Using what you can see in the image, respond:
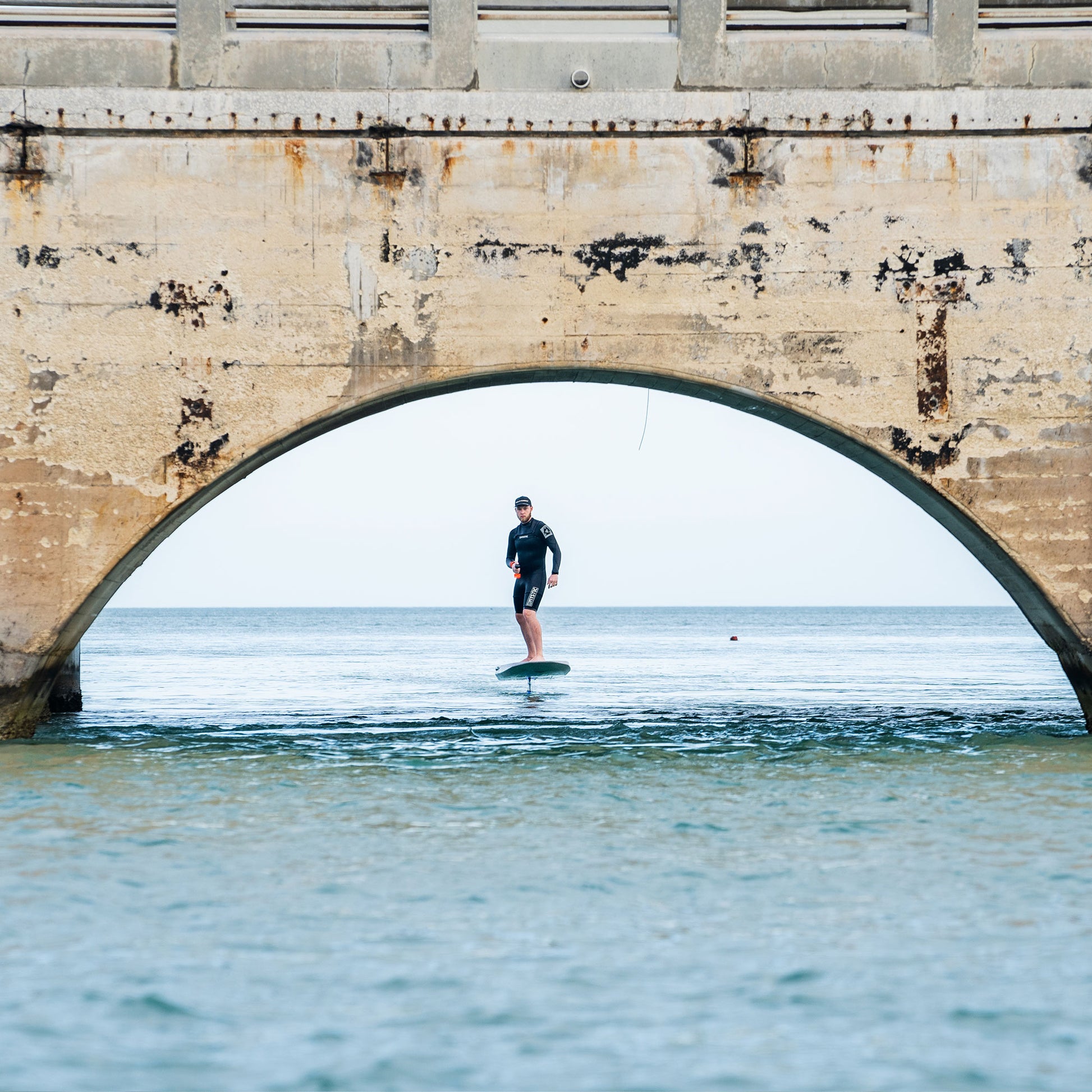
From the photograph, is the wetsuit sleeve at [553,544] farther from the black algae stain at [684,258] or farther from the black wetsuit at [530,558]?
the black algae stain at [684,258]

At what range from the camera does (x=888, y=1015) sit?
11.6 feet

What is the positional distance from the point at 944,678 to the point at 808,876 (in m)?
14.6

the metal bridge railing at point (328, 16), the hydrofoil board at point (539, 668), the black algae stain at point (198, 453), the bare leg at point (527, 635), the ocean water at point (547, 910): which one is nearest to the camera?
the ocean water at point (547, 910)

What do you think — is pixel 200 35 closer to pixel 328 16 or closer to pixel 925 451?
pixel 328 16

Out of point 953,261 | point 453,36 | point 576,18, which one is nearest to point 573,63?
point 576,18

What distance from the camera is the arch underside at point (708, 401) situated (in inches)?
311

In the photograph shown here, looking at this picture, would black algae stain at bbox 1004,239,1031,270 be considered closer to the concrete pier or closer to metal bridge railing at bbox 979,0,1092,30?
metal bridge railing at bbox 979,0,1092,30

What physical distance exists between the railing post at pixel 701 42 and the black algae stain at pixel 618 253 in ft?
3.24

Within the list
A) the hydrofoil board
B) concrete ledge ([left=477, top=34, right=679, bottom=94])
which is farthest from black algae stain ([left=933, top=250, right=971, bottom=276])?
the hydrofoil board

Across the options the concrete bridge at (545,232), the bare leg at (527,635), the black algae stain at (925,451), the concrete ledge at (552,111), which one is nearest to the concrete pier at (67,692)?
the concrete bridge at (545,232)

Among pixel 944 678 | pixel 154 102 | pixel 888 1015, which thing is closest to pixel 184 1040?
pixel 888 1015

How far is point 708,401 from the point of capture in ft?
28.0

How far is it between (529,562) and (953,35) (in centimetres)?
680

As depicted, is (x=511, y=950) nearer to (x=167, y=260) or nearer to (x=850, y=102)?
Result: (x=167, y=260)
